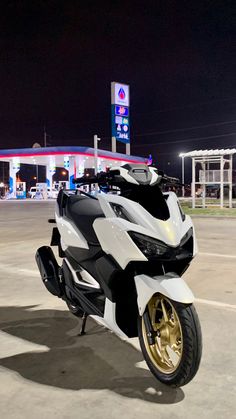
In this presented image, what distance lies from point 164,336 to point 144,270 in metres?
0.48

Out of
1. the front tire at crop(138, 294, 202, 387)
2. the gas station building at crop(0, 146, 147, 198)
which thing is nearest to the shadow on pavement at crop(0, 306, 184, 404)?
the front tire at crop(138, 294, 202, 387)

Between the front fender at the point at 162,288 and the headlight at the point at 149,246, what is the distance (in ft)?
0.55

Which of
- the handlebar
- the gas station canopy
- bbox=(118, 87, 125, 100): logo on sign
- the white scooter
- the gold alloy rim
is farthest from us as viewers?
bbox=(118, 87, 125, 100): logo on sign

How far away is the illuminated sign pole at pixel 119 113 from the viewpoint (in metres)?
47.0

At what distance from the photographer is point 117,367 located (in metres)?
3.19

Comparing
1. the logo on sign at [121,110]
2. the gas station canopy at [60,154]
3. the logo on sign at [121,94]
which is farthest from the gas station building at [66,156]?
the logo on sign at [121,94]

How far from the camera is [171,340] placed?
2871 mm

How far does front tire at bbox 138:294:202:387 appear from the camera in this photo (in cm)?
265

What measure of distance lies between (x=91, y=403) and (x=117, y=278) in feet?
2.75

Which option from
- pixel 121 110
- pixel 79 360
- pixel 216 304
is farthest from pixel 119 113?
pixel 79 360

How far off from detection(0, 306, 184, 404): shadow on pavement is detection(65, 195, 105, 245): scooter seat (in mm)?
949

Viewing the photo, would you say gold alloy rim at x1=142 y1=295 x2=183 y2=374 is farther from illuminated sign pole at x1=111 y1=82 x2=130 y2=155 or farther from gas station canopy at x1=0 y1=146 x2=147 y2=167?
illuminated sign pole at x1=111 y1=82 x2=130 y2=155

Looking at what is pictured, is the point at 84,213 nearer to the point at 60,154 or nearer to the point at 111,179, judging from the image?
the point at 111,179

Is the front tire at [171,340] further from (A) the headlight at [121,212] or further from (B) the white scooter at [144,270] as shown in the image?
(A) the headlight at [121,212]
